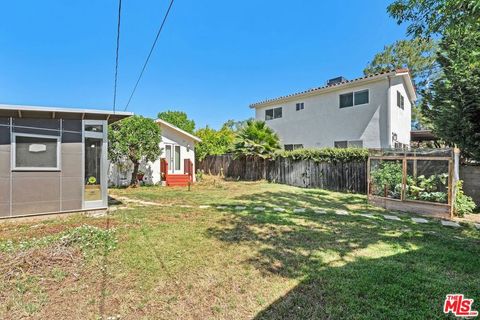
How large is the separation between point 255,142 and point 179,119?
19056mm

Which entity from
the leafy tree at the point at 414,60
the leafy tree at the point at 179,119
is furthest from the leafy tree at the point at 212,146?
the leafy tree at the point at 414,60

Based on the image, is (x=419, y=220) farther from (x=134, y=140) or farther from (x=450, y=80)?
(x=134, y=140)

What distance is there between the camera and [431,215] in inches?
Answer: 275

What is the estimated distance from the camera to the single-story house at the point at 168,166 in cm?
1384

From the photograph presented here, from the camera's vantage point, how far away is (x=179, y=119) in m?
32.1

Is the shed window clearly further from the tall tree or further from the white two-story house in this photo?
the white two-story house

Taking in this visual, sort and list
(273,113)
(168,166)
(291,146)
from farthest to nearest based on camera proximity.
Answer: (273,113) < (291,146) < (168,166)

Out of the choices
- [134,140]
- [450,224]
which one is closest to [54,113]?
[134,140]

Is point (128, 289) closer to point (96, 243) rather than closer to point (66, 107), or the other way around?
point (96, 243)

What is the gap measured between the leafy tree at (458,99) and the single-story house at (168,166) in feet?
36.3

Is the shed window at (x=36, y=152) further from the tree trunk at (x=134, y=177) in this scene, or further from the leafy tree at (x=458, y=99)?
the leafy tree at (x=458, y=99)

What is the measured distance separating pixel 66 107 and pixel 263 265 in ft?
20.5

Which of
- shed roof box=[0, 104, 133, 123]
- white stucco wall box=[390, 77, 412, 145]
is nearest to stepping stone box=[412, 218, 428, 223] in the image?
white stucco wall box=[390, 77, 412, 145]

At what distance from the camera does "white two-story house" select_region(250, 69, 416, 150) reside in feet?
41.7
